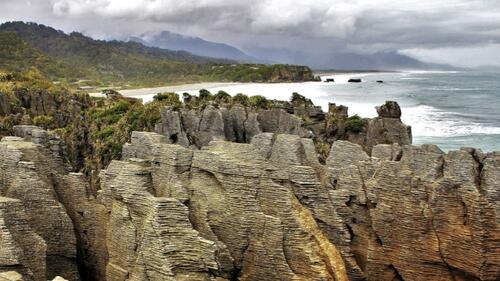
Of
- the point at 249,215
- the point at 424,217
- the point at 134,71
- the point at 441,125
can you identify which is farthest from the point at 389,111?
the point at 134,71

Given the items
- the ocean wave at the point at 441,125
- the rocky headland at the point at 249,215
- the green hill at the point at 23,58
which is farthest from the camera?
the green hill at the point at 23,58

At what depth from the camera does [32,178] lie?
519 inches

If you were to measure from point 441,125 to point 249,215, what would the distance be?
56974 mm

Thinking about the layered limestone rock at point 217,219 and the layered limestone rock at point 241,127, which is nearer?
the layered limestone rock at point 217,219

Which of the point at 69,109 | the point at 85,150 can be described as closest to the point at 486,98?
the point at 69,109

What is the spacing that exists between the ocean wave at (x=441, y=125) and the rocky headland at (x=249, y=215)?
45.1 m

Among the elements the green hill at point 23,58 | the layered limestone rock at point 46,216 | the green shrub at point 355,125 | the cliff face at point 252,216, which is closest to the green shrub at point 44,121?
the green shrub at point 355,125

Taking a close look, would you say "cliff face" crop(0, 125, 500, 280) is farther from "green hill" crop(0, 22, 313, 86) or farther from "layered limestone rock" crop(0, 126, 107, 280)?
"green hill" crop(0, 22, 313, 86)

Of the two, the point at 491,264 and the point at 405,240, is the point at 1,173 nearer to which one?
the point at 405,240

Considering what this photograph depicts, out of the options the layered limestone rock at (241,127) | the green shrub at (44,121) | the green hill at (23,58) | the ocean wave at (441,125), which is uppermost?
the green hill at (23,58)

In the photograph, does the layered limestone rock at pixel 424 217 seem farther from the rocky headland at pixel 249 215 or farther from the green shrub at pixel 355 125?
the green shrub at pixel 355 125

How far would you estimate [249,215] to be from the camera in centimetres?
1245

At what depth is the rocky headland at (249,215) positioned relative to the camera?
11.5 m

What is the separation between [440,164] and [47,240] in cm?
992
